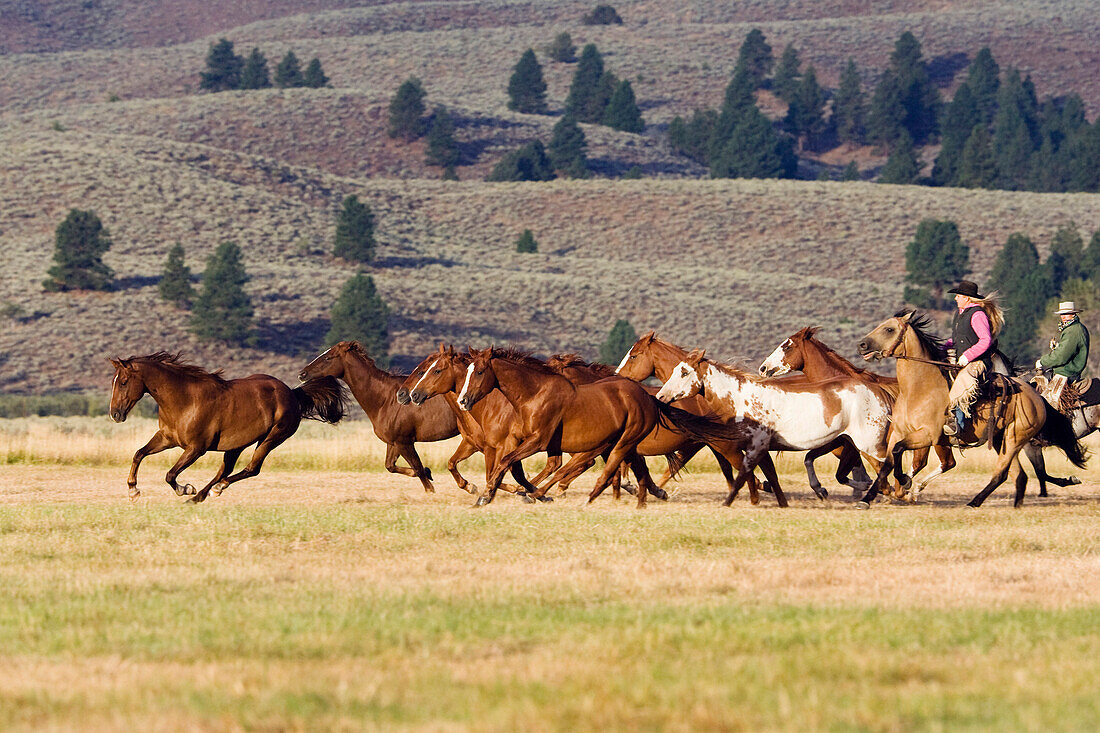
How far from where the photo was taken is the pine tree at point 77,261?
59.8 m

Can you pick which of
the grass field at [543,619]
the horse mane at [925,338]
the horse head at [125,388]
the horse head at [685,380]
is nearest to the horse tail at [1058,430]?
the horse mane at [925,338]

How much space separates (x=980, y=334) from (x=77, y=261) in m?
49.9

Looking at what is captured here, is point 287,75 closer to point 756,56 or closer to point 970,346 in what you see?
point 756,56

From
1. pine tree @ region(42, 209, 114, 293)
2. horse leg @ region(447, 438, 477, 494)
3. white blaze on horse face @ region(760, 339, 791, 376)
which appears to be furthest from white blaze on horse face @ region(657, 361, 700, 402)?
pine tree @ region(42, 209, 114, 293)

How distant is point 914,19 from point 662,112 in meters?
46.7

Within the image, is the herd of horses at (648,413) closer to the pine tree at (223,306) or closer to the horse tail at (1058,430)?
the horse tail at (1058,430)

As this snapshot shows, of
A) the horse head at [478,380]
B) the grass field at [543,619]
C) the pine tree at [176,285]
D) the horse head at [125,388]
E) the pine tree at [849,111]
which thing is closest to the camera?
the grass field at [543,619]

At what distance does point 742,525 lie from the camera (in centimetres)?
1298

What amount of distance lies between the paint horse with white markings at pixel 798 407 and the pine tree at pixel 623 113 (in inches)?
4270

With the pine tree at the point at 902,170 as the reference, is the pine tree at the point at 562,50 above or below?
above

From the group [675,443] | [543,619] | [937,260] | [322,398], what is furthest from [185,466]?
[937,260]

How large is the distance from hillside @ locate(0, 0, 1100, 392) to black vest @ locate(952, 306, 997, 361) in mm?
41093

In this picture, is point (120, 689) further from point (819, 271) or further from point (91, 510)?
point (819, 271)

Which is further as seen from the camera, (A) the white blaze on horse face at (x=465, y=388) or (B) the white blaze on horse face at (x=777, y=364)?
(B) the white blaze on horse face at (x=777, y=364)
